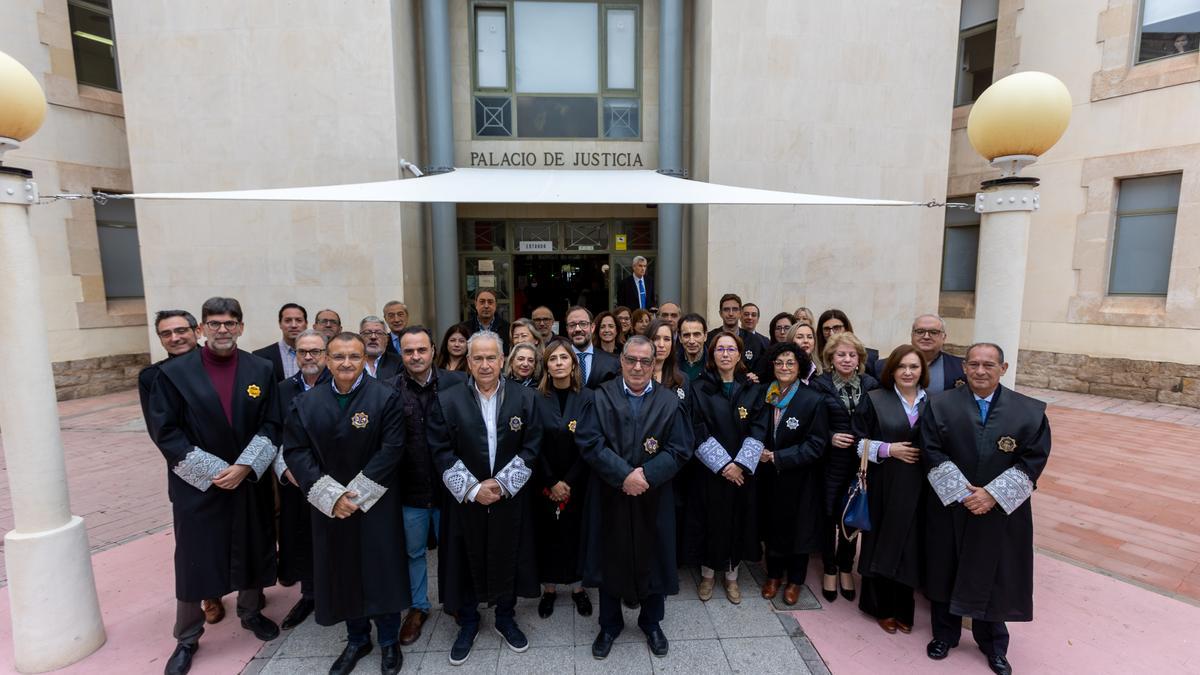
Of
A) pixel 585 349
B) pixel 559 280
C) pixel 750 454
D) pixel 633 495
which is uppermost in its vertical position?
pixel 559 280

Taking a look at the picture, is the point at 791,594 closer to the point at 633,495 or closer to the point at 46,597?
the point at 633,495

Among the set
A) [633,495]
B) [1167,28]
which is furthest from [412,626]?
[1167,28]

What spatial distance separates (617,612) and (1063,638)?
257 cm

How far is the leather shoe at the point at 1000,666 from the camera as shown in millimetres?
2770

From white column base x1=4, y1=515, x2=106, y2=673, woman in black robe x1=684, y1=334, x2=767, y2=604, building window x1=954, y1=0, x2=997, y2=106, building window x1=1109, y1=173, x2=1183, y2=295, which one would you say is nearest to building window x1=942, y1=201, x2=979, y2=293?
building window x1=1109, y1=173, x2=1183, y2=295

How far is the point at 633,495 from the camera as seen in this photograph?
2.86m

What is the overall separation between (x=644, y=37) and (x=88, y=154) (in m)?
9.34

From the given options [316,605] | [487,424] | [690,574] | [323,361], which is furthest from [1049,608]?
[323,361]

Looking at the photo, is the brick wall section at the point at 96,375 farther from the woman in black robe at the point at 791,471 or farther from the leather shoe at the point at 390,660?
the woman in black robe at the point at 791,471

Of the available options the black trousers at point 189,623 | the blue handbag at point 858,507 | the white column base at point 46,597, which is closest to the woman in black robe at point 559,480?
the blue handbag at point 858,507

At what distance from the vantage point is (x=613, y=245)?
964cm

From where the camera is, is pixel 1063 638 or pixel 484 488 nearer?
pixel 484 488

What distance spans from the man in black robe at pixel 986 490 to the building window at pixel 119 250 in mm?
11563

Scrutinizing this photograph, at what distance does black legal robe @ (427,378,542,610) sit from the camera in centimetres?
287
